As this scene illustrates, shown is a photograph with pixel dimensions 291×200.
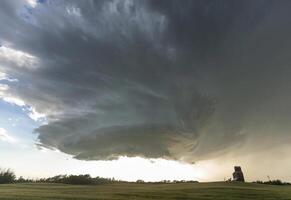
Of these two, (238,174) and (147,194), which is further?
(238,174)

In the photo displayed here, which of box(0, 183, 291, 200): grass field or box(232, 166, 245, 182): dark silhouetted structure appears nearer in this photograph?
box(0, 183, 291, 200): grass field

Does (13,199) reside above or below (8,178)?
below

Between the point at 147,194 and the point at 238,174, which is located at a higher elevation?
the point at 238,174

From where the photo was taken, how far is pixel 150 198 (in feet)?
125

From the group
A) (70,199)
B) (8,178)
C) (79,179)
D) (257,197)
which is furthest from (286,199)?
(8,178)

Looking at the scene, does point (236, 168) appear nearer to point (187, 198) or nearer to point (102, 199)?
point (187, 198)

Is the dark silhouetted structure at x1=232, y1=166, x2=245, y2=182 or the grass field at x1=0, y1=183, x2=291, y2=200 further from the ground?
the dark silhouetted structure at x1=232, y1=166, x2=245, y2=182

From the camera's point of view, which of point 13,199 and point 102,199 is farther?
point 102,199

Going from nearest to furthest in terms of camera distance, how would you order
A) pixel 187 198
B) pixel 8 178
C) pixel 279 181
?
pixel 187 198 → pixel 279 181 → pixel 8 178

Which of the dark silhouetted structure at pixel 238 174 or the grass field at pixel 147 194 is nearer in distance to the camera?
the grass field at pixel 147 194

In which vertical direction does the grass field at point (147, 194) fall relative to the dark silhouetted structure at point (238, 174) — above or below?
below

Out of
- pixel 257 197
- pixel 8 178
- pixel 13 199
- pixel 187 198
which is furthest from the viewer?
pixel 8 178

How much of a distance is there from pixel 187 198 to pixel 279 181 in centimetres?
4939

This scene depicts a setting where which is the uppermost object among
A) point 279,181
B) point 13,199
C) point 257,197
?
point 279,181
